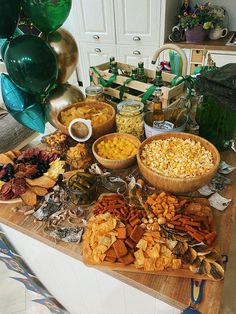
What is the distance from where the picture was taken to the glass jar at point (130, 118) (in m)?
0.87

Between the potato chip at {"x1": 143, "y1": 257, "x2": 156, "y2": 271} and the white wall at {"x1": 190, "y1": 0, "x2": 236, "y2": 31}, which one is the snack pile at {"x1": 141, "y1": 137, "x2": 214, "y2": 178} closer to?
the potato chip at {"x1": 143, "y1": 257, "x2": 156, "y2": 271}

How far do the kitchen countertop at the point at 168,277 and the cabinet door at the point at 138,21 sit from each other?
2.10 m

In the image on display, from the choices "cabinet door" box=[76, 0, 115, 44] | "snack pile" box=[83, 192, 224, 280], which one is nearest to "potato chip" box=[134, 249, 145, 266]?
"snack pile" box=[83, 192, 224, 280]

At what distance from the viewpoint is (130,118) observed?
2.87ft

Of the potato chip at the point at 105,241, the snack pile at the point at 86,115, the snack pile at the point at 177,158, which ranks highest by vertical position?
the snack pile at the point at 86,115

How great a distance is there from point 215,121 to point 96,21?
86.6 inches

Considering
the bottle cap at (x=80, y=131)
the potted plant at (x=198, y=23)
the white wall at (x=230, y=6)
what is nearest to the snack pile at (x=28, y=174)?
the bottle cap at (x=80, y=131)

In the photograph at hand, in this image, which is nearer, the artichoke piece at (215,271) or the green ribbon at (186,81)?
the artichoke piece at (215,271)

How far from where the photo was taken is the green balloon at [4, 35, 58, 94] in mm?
829

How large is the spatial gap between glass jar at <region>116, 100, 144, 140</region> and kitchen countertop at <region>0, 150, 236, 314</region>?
35 cm

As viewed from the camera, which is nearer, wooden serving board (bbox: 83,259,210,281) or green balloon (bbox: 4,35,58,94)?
wooden serving board (bbox: 83,259,210,281)

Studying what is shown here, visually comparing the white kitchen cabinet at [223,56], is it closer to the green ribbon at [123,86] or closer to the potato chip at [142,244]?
the green ribbon at [123,86]

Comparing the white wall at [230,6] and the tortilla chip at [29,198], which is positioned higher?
the white wall at [230,6]

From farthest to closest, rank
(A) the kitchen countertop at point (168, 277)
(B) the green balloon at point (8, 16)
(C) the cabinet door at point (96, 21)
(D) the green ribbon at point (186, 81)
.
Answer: (C) the cabinet door at point (96, 21) < (D) the green ribbon at point (186, 81) < (B) the green balloon at point (8, 16) < (A) the kitchen countertop at point (168, 277)
